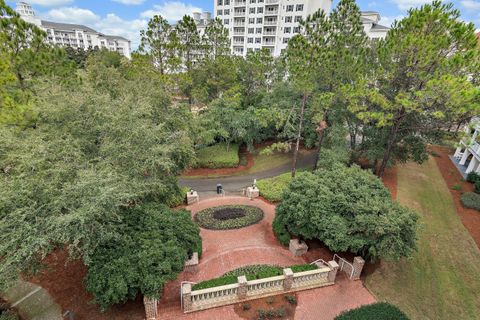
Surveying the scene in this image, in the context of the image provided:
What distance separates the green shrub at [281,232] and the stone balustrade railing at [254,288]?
9.20ft

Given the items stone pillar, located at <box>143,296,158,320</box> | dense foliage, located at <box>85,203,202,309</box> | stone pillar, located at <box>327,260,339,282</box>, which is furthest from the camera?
stone pillar, located at <box>327,260,339,282</box>

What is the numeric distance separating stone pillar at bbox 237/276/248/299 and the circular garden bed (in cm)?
552

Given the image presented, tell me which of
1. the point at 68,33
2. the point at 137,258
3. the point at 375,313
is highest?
the point at 68,33

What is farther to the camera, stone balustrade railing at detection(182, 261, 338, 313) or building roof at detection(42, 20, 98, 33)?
building roof at detection(42, 20, 98, 33)

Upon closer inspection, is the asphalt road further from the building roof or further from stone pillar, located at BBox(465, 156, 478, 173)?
the building roof

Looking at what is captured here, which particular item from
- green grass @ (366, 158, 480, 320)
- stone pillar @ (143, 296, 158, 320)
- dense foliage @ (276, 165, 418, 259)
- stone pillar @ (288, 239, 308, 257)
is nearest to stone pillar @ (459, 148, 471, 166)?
green grass @ (366, 158, 480, 320)

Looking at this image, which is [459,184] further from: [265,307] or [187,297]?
[187,297]

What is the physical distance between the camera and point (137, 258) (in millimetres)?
8719

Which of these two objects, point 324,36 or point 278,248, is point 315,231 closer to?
point 278,248

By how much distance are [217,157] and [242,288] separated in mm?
17561

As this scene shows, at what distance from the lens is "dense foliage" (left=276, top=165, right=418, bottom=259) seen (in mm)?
10531

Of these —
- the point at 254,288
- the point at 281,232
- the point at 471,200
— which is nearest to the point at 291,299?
the point at 254,288

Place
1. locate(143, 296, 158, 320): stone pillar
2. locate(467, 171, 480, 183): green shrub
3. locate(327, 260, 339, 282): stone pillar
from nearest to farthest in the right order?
locate(143, 296, 158, 320): stone pillar → locate(327, 260, 339, 282): stone pillar → locate(467, 171, 480, 183): green shrub

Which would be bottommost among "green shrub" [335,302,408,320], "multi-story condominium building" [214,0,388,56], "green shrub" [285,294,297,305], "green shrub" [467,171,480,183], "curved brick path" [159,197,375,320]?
"curved brick path" [159,197,375,320]
